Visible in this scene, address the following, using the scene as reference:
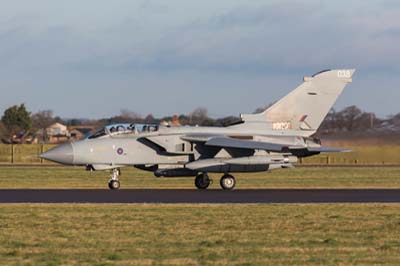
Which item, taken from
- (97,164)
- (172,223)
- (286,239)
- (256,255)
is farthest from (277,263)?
(97,164)

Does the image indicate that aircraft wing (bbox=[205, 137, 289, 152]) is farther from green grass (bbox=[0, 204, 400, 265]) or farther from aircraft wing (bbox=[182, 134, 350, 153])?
green grass (bbox=[0, 204, 400, 265])

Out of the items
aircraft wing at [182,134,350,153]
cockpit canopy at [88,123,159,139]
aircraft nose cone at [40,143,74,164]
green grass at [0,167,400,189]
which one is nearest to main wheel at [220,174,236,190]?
aircraft wing at [182,134,350,153]

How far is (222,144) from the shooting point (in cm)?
2998

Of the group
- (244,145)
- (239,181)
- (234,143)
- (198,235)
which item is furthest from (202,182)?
(198,235)

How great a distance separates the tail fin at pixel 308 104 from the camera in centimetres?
3225

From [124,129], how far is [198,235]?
16.1 meters

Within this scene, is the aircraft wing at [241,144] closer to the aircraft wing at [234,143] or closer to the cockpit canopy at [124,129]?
the aircraft wing at [234,143]

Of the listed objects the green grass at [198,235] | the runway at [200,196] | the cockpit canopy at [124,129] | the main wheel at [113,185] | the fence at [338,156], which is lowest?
the green grass at [198,235]

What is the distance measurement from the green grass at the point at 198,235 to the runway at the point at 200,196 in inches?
101

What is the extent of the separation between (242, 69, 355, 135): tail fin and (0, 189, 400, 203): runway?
3882 millimetres

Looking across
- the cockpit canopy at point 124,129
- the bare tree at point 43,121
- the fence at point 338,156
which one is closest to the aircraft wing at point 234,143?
the cockpit canopy at point 124,129

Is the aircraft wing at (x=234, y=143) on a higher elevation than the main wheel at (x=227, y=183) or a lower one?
higher

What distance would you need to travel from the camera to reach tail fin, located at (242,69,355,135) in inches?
1270

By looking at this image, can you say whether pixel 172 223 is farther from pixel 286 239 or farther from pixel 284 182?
pixel 284 182
